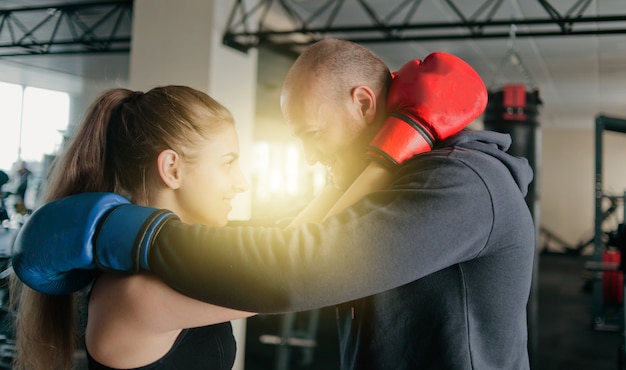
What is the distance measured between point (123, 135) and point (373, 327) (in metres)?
0.59

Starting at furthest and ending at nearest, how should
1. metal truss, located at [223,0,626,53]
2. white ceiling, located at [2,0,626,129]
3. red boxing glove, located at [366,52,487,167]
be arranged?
1. white ceiling, located at [2,0,626,129]
2. metal truss, located at [223,0,626,53]
3. red boxing glove, located at [366,52,487,167]

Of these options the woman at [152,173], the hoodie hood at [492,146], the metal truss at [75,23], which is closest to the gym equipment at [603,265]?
the hoodie hood at [492,146]

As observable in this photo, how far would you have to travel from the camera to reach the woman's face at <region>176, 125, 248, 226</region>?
1066mm

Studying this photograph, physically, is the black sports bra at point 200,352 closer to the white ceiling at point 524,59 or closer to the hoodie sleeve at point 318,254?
the hoodie sleeve at point 318,254

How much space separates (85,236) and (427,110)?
0.56 meters

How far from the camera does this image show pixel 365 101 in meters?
1.02

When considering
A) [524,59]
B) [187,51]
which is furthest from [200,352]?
[524,59]

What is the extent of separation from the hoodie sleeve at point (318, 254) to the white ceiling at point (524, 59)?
10.3 ft

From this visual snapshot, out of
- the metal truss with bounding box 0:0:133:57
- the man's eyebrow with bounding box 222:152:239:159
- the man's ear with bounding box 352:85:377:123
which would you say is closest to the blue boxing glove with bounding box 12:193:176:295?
the man's eyebrow with bounding box 222:152:239:159

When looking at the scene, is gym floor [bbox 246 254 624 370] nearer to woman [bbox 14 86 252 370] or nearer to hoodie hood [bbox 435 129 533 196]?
woman [bbox 14 86 252 370]

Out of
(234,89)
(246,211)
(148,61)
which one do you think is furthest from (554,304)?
(148,61)

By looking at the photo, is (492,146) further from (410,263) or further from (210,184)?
(210,184)

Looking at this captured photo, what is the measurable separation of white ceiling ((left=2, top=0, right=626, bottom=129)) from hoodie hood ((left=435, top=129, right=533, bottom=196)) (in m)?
3.11

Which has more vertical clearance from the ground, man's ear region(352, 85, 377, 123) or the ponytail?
man's ear region(352, 85, 377, 123)
